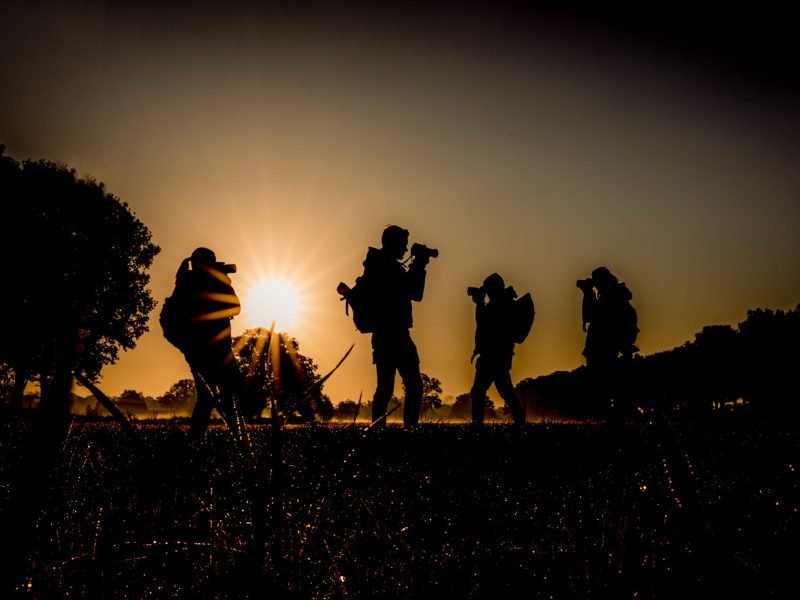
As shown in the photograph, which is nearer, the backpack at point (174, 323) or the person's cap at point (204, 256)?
the backpack at point (174, 323)

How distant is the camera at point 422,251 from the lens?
7.11 metres

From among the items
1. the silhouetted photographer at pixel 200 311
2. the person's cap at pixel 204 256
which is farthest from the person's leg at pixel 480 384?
the person's cap at pixel 204 256

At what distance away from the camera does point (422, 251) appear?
7.13 metres

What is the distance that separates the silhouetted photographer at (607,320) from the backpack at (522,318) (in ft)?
3.13

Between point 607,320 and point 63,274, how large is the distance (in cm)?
845

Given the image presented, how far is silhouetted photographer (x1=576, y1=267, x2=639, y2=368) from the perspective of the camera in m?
8.05

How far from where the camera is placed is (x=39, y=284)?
2.26 ft

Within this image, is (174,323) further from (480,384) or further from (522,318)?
(522,318)

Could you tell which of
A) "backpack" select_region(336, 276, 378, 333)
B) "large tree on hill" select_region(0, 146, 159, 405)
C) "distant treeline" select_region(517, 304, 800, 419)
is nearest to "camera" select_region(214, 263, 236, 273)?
"large tree on hill" select_region(0, 146, 159, 405)

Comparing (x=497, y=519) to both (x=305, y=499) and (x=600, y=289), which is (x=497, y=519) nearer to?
(x=305, y=499)

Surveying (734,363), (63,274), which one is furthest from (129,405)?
(734,363)

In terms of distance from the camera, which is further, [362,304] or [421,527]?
[362,304]

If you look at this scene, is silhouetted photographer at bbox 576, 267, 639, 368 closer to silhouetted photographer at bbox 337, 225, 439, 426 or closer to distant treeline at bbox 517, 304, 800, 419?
silhouetted photographer at bbox 337, 225, 439, 426

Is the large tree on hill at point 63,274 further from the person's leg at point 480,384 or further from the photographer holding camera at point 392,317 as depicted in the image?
the person's leg at point 480,384
